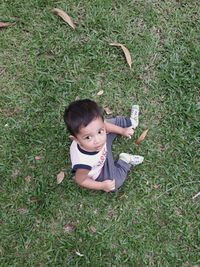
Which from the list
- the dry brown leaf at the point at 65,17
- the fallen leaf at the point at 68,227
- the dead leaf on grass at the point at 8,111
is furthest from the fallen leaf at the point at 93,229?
the dry brown leaf at the point at 65,17

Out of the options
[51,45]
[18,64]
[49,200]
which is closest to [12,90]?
[18,64]

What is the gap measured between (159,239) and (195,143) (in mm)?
771

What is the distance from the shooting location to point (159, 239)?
137 inches

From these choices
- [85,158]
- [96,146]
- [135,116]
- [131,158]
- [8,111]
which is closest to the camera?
[96,146]

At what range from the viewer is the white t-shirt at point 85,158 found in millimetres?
3290

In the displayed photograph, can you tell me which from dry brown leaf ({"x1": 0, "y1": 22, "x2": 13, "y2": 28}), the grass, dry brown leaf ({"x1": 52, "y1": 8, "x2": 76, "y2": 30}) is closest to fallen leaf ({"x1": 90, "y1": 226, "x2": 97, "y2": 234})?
the grass

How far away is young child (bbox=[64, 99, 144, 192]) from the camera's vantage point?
3.07 meters

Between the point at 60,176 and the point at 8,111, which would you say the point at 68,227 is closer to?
the point at 60,176

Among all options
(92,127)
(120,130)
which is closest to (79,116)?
(92,127)

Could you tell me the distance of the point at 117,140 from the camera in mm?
3707

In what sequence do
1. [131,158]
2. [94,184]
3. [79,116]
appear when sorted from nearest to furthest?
[79,116] → [94,184] → [131,158]

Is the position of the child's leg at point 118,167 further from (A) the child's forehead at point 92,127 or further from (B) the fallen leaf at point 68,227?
(A) the child's forehead at point 92,127

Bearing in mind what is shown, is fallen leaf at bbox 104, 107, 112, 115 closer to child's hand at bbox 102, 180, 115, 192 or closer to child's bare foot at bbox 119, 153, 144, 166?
child's bare foot at bbox 119, 153, 144, 166

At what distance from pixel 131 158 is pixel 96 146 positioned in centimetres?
49
